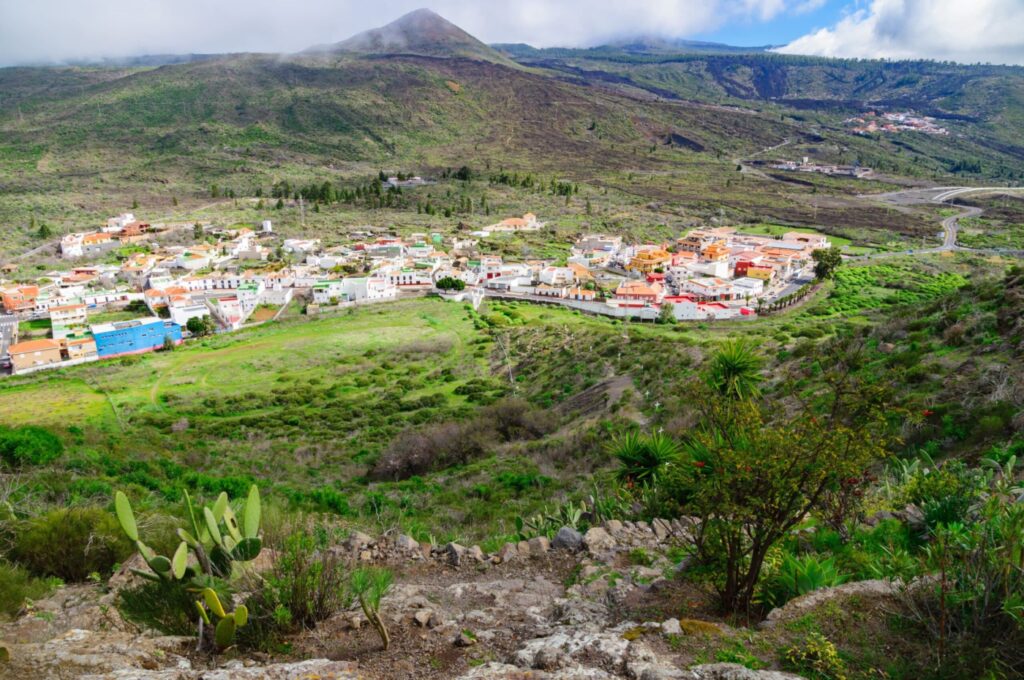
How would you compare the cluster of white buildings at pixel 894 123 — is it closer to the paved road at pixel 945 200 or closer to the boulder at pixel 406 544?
the paved road at pixel 945 200

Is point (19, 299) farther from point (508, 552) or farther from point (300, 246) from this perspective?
point (508, 552)

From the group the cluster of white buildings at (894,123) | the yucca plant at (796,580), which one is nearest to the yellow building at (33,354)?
the yucca plant at (796,580)

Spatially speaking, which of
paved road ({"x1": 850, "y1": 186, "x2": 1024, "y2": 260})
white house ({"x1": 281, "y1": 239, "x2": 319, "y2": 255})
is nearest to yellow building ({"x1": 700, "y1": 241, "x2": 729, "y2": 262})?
paved road ({"x1": 850, "y1": 186, "x2": 1024, "y2": 260})

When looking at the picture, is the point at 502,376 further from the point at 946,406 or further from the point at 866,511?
the point at 866,511

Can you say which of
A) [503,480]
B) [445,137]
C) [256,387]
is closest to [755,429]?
[503,480]

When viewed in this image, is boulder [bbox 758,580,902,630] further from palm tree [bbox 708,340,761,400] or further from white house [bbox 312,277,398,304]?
white house [bbox 312,277,398,304]

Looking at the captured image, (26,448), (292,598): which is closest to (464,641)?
(292,598)
